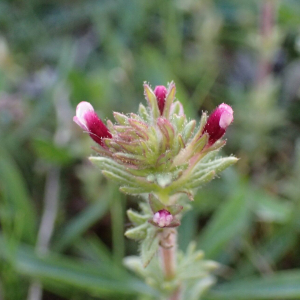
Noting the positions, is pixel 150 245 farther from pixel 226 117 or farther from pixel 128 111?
pixel 128 111

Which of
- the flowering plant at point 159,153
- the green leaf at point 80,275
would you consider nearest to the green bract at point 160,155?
the flowering plant at point 159,153

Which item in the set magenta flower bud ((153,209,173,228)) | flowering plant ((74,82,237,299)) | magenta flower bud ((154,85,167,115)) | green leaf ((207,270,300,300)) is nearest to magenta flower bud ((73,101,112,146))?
flowering plant ((74,82,237,299))

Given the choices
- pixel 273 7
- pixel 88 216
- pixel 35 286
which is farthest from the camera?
pixel 273 7

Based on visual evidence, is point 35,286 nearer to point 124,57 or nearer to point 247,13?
point 124,57

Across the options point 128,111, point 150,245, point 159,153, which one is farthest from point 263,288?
point 128,111

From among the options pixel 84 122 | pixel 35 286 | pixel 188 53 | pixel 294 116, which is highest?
pixel 188 53

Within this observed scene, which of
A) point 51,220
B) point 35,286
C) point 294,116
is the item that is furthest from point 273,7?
point 35,286

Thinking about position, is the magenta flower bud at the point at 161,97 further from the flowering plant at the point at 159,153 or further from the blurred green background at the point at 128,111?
the blurred green background at the point at 128,111
